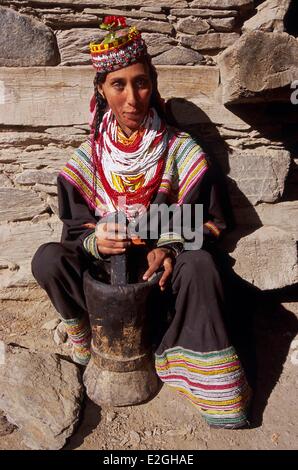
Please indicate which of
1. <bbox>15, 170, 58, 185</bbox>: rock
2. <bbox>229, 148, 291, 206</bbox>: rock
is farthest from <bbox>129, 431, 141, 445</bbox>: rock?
<bbox>15, 170, 58, 185</bbox>: rock

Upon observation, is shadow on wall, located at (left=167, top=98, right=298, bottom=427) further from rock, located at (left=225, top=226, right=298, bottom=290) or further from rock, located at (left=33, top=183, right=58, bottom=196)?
rock, located at (left=33, top=183, right=58, bottom=196)

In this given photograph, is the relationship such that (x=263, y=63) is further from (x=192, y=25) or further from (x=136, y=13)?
(x=136, y=13)

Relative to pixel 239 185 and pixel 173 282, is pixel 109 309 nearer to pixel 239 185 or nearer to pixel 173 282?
pixel 173 282

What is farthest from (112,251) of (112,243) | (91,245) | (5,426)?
(5,426)

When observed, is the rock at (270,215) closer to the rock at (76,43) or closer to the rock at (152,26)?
the rock at (152,26)

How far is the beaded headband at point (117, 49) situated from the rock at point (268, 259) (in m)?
1.23

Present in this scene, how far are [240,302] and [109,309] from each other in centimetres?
115

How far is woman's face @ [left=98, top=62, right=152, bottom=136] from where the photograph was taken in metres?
2.34

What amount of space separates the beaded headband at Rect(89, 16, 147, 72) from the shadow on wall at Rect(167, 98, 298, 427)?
516 mm

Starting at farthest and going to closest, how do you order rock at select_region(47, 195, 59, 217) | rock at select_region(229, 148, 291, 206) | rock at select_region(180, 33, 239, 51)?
rock at select_region(47, 195, 59, 217), rock at select_region(229, 148, 291, 206), rock at select_region(180, 33, 239, 51)

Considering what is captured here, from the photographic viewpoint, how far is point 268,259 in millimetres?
2852

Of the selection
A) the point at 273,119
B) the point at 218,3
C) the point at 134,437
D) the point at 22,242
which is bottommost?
the point at 134,437

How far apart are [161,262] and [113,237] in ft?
0.91

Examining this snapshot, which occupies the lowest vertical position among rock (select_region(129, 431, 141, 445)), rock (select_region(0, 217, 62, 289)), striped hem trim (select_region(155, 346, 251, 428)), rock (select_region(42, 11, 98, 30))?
rock (select_region(129, 431, 141, 445))
